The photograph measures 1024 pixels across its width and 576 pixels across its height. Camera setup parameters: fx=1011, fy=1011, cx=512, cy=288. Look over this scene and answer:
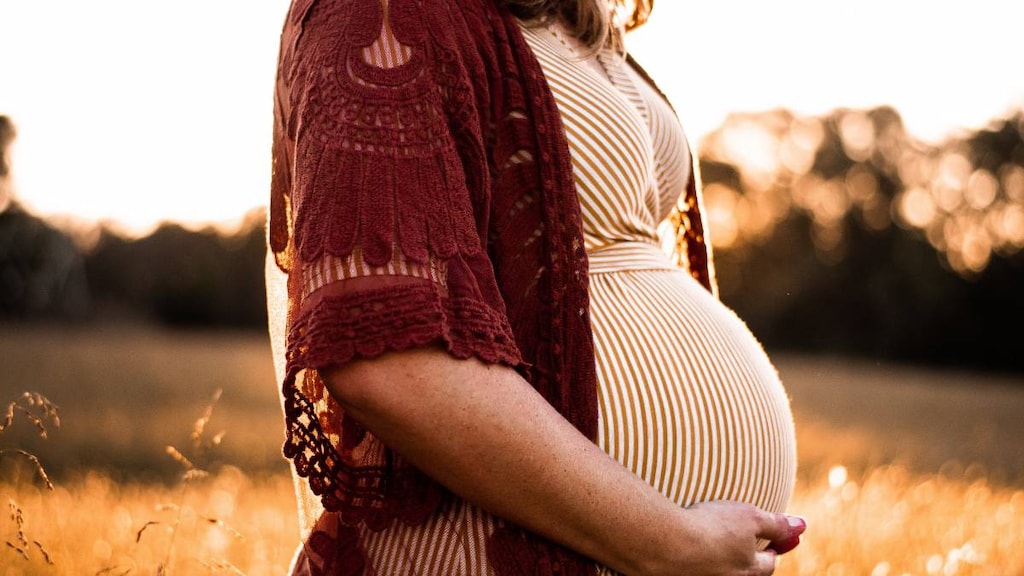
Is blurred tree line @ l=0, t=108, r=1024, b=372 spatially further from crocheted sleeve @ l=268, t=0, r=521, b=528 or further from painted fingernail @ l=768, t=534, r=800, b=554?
crocheted sleeve @ l=268, t=0, r=521, b=528

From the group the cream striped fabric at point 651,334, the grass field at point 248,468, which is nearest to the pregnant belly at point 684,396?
the cream striped fabric at point 651,334

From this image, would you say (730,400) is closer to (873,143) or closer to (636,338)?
(636,338)

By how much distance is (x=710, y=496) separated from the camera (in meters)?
1.56

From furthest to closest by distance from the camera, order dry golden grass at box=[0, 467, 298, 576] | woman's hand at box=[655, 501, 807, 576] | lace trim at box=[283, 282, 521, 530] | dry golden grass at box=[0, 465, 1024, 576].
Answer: dry golden grass at box=[0, 465, 1024, 576] → dry golden grass at box=[0, 467, 298, 576] → woman's hand at box=[655, 501, 807, 576] → lace trim at box=[283, 282, 521, 530]

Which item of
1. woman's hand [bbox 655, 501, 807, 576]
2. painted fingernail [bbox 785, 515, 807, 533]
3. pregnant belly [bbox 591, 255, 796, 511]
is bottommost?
painted fingernail [bbox 785, 515, 807, 533]

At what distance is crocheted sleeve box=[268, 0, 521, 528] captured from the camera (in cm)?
Answer: 112

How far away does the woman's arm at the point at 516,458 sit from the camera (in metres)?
1.13

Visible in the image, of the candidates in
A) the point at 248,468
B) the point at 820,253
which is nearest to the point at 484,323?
the point at 248,468

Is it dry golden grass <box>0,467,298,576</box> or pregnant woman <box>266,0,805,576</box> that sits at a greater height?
pregnant woman <box>266,0,805,576</box>

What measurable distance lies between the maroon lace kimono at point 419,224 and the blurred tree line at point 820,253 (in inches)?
1351

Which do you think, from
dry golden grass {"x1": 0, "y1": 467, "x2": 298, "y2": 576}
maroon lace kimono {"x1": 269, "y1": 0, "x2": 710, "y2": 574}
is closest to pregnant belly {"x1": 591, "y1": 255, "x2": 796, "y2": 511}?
maroon lace kimono {"x1": 269, "y1": 0, "x2": 710, "y2": 574}

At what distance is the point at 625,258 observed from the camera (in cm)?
163

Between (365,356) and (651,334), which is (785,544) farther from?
(365,356)

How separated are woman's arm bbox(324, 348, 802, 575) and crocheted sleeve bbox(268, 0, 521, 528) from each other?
3 centimetres
